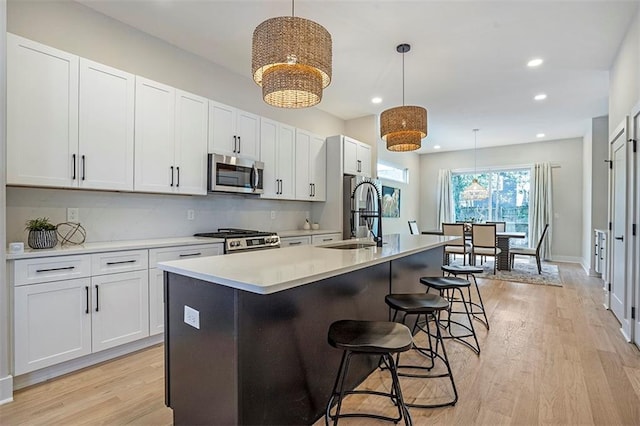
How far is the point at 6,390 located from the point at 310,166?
3.94 m

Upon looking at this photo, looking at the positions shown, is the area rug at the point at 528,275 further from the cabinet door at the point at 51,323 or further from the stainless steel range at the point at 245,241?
the cabinet door at the point at 51,323

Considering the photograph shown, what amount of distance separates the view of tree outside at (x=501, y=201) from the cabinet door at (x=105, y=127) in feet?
28.1

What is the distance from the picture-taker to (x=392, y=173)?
8398mm

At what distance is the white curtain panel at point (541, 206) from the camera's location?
314 inches

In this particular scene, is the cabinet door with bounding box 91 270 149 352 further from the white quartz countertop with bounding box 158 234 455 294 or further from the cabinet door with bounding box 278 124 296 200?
the cabinet door with bounding box 278 124 296 200

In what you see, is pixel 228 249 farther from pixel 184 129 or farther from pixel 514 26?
pixel 514 26

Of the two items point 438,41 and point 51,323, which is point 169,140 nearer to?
point 51,323

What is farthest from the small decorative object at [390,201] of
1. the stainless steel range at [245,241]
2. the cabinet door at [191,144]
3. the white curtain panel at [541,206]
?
the cabinet door at [191,144]

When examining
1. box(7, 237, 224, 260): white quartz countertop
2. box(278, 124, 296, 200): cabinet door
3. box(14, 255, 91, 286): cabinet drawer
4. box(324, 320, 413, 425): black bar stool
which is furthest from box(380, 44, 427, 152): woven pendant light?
box(14, 255, 91, 286): cabinet drawer

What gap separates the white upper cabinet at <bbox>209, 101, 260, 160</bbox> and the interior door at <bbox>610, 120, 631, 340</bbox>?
3.97m

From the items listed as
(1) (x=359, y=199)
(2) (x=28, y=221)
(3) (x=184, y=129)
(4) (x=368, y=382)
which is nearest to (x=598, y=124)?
(1) (x=359, y=199)

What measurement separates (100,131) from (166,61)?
1239mm

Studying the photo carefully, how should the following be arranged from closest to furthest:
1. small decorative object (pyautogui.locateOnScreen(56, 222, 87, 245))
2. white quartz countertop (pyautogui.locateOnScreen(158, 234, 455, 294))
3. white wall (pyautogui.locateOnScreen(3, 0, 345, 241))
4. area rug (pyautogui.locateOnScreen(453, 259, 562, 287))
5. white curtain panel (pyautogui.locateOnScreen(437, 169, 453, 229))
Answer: white quartz countertop (pyautogui.locateOnScreen(158, 234, 455, 294)) → white wall (pyautogui.locateOnScreen(3, 0, 345, 241)) → small decorative object (pyautogui.locateOnScreen(56, 222, 87, 245)) → area rug (pyautogui.locateOnScreen(453, 259, 562, 287)) → white curtain panel (pyautogui.locateOnScreen(437, 169, 453, 229))

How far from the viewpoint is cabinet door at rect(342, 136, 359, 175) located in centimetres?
529
